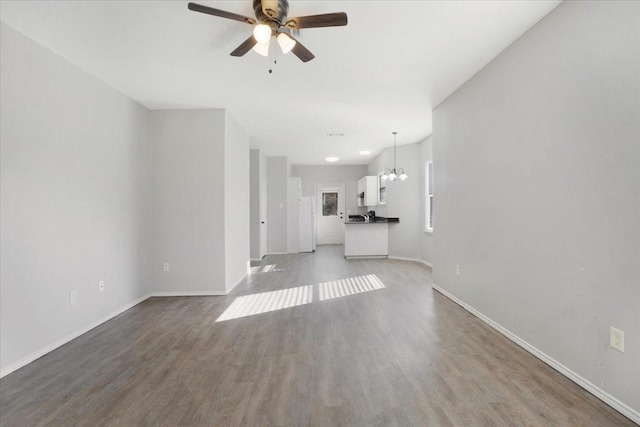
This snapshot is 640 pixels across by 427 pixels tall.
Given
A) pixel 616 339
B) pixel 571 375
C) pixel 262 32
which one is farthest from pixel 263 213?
pixel 616 339

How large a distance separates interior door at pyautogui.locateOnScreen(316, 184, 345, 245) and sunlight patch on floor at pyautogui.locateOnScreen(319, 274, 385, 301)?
4.77m

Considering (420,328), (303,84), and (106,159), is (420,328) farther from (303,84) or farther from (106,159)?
(106,159)

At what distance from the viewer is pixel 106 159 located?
10.9ft

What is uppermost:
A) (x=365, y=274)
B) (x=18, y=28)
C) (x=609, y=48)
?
(x=18, y=28)

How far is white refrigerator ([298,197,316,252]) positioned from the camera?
8.23m

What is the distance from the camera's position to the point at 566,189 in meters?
2.08

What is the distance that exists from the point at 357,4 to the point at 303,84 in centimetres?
136

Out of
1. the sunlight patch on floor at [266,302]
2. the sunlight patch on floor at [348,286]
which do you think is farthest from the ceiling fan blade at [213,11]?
the sunlight patch on floor at [348,286]

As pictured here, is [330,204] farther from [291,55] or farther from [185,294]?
[291,55]

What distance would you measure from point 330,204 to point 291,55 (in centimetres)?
724

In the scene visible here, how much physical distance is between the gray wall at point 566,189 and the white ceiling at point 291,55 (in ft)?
1.23

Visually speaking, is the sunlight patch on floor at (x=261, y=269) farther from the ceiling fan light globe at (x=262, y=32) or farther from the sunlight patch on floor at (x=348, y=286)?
the ceiling fan light globe at (x=262, y=32)

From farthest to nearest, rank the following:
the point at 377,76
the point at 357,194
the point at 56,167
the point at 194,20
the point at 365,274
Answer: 1. the point at 357,194
2. the point at 365,274
3. the point at 377,76
4. the point at 56,167
5. the point at 194,20

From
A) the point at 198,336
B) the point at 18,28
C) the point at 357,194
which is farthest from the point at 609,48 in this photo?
the point at 357,194
